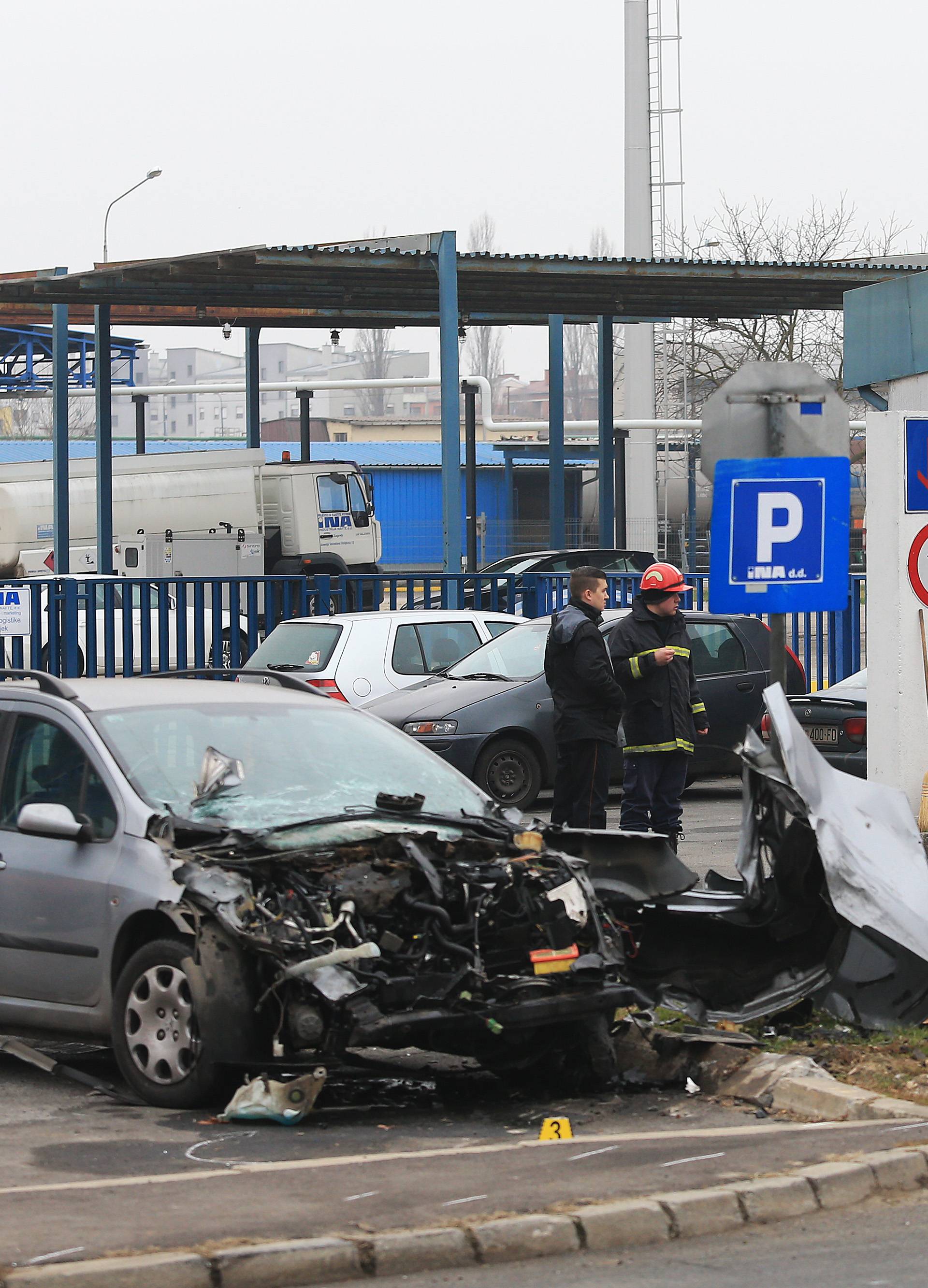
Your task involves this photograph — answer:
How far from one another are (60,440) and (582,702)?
70.6ft

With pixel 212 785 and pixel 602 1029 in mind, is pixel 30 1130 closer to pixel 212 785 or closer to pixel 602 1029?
pixel 212 785

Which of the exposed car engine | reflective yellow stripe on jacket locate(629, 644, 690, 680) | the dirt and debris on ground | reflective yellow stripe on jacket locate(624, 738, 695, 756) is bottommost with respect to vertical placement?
the dirt and debris on ground

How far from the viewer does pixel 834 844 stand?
6.72 metres

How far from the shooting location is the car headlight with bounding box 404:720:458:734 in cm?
1419

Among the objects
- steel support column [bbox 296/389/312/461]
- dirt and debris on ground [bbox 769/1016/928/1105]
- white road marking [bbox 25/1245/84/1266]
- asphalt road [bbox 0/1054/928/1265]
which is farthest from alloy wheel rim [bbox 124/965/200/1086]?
steel support column [bbox 296/389/312/461]

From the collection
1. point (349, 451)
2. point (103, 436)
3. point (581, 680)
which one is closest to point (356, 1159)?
point (581, 680)

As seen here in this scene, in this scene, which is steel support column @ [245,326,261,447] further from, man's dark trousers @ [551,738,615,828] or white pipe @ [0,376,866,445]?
man's dark trousers @ [551,738,615,828]

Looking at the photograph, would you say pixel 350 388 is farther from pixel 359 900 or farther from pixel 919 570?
pixel 359 900

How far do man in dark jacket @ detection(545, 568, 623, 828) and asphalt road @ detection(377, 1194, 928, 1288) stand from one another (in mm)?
5159

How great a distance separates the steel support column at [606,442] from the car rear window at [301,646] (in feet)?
48.9

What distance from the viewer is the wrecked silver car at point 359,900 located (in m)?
5.77

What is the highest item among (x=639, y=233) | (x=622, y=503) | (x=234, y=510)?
(x=639, y=233)

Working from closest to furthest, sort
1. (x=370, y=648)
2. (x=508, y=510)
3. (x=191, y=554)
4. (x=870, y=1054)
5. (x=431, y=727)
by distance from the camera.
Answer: (x=870, y=1054) < (x=431, y=727) < (x=370, y=648) < (x=191, y=554) < (x=508, y=510)

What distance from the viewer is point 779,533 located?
8.00 metres
